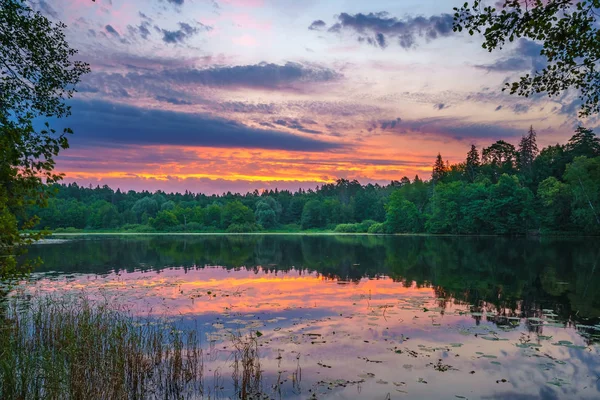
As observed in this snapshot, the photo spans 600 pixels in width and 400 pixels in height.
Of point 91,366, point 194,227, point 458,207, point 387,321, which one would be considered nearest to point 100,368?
Result: point 91,366

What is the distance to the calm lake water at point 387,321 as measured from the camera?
11227 millimetres

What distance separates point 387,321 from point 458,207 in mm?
96100

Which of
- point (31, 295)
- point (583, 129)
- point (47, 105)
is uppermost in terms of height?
point (583, 129)

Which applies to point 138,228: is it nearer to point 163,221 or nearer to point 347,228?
point 163,221

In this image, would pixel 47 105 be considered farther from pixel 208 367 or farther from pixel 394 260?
pixel 394 260

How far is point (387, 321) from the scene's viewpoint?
17.9m

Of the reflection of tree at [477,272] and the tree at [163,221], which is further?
the tree at [163,221]

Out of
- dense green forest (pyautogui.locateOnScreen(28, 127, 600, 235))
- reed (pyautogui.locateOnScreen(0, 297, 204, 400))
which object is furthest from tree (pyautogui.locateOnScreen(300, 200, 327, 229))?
reed (pyautogui.locateOnScreen(0, 297, 204, 400))

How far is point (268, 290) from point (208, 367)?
47.0ft

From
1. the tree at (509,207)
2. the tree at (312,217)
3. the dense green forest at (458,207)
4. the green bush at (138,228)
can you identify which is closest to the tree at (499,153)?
the dense green forest at (458,207)

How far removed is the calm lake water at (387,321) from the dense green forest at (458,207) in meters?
20.1

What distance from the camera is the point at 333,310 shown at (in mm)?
20469

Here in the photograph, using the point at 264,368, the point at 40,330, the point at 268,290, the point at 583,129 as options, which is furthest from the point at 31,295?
the point at 583,129

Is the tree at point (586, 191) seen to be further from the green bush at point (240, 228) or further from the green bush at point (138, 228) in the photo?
the green bush at point (138, 228)
